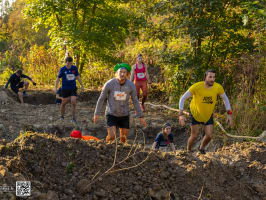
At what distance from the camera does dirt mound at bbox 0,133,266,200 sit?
3.82 meters

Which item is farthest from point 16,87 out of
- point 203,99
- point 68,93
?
point 203,99

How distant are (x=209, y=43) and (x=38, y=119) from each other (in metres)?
5.01

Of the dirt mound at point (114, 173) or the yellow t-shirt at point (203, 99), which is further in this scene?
the yellow t-shirt at point (203, 99)

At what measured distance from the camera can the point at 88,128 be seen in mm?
8695

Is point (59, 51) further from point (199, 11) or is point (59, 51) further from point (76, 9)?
point (199, 11)

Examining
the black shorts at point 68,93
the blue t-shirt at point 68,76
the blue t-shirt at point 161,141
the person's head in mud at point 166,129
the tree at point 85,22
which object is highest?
the tree at point 85,22

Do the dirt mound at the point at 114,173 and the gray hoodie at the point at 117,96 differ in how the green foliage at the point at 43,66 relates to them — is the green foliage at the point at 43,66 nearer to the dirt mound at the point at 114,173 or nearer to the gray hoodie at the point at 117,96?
the gray hoodie at the point at 117,96

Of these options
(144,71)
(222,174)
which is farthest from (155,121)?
(222,174)

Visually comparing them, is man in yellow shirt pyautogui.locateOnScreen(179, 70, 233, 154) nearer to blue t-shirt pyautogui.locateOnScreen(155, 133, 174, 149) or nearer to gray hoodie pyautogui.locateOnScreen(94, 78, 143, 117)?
blue t-shirt pyautogui.locateOnScreen(155, 133, 174, 149)

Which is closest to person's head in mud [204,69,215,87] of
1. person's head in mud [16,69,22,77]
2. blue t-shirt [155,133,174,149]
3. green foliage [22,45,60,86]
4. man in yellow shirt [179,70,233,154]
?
man in yellow shirt [179,70,233,154]

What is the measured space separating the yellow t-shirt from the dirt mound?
45.7 inches

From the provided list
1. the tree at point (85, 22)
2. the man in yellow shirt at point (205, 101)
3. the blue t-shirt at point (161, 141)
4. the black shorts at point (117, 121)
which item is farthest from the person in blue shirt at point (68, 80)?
the man in yellow shirt at point (205, 101)

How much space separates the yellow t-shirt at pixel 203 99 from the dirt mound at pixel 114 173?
3.81ft

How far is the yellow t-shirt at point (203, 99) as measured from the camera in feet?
19.9
